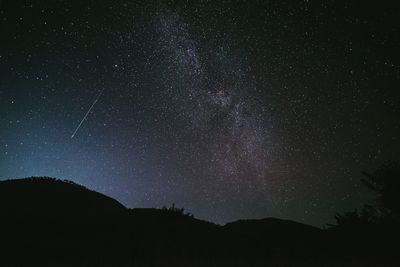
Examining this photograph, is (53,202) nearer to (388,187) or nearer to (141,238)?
(141,238)

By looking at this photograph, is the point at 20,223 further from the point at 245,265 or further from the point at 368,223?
the point at 368,223

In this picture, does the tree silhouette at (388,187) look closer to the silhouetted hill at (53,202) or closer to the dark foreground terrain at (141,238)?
the dark foreground terrain at (141,238)

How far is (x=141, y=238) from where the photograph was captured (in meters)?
19.4

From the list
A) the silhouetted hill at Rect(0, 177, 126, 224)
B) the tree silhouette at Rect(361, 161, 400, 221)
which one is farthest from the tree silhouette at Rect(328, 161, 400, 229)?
the silhouetted hill at Rect(0, 177, 126, 224)

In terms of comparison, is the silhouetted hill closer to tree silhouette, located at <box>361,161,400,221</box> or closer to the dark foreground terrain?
the dark foreground terrain

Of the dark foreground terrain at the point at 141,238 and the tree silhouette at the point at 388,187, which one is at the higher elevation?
the tree silhouette at the point at 388,187

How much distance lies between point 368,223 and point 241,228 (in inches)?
336

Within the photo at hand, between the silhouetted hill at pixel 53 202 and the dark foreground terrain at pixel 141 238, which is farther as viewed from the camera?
the silhouetted hill at pixel 53 202

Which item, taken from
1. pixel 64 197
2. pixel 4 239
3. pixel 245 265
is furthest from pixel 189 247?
pixel 64 197

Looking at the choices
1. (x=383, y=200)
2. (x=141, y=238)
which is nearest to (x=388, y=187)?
(x=383, y=200)

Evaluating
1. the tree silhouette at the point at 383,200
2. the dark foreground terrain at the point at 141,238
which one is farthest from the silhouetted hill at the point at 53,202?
the tree silhouette at the point at 383,200

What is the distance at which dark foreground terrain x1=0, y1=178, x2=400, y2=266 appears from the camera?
13945mm

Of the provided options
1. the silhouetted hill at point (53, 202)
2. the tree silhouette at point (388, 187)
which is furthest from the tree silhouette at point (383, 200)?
the silhouetted hill at point (53, 202)

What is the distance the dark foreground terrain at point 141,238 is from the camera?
1395 centimetres
